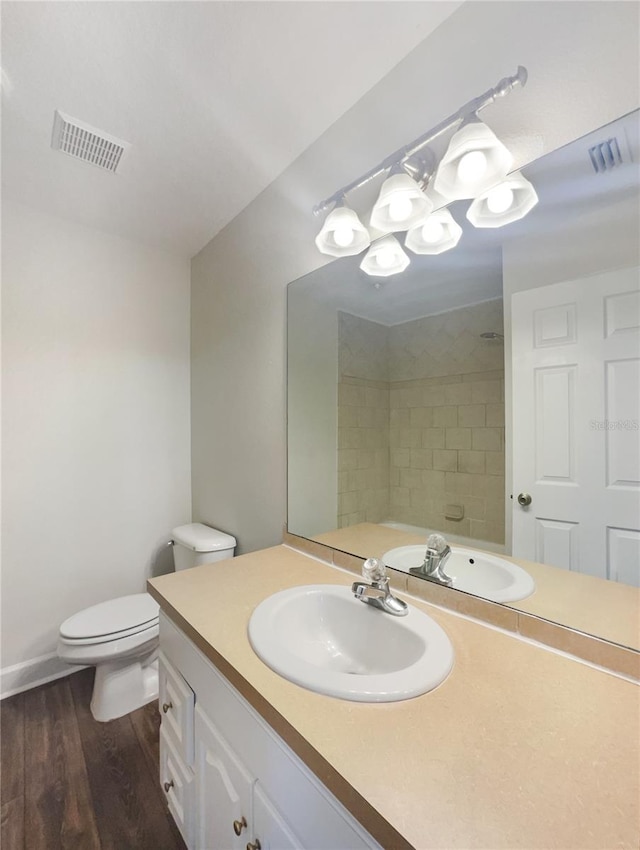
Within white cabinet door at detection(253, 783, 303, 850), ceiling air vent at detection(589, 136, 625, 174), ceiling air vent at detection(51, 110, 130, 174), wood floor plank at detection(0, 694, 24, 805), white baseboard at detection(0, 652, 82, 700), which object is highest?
ceiling air vent at detection(51, 110, 130, 174)

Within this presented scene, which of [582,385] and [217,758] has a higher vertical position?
[582,385]

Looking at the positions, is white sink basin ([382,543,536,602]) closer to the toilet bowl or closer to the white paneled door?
the white paneled door

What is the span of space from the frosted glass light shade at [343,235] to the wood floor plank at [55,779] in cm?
203

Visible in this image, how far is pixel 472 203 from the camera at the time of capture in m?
0.94

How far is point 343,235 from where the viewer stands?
1219mm

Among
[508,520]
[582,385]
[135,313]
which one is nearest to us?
[582,385]

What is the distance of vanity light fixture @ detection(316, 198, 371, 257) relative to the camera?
1.17 meters

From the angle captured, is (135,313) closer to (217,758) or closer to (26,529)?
(26,529)

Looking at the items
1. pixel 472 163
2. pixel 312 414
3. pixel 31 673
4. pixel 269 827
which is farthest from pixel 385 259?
pixel 31 673

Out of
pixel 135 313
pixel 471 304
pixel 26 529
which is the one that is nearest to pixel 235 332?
pixel 135 313

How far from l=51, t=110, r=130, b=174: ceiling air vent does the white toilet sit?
1.72 metres

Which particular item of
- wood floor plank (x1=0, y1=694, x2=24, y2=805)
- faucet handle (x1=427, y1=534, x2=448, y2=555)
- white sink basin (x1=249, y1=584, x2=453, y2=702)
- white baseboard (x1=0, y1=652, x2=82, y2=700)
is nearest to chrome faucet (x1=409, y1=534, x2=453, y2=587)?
faucet handle (x1=427, y1=534, x2=448, y2=555)

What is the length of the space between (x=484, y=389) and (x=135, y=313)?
1.97 meters

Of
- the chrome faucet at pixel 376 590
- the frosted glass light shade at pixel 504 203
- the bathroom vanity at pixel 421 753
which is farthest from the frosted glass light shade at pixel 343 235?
the bathroom vanity at pixel 421 753
